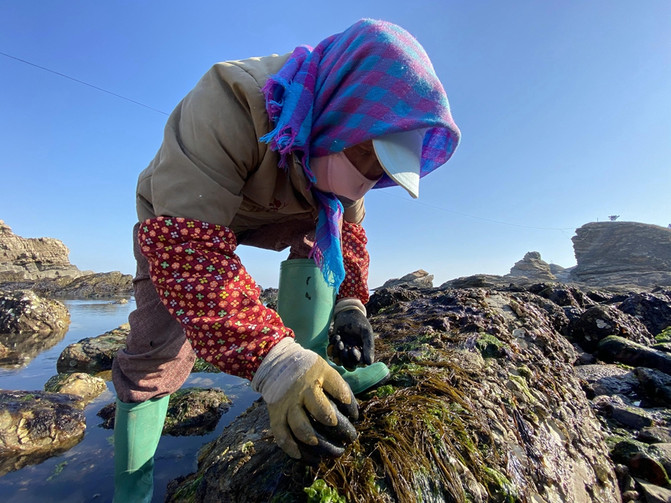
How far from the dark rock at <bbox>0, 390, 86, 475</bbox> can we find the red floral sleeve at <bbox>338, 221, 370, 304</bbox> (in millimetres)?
2449

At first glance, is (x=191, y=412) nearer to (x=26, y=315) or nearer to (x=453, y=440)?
(x=453, y=440)

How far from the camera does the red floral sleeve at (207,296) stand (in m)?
1.28

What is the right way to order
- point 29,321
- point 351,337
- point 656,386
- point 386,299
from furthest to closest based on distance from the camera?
point 29,321, point 386,299, point 656,386, point 351,337

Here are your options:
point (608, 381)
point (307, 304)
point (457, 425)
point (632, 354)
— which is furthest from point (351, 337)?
point (632, 354)

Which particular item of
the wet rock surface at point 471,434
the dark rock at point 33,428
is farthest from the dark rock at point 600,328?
the dark rock at point 33,428

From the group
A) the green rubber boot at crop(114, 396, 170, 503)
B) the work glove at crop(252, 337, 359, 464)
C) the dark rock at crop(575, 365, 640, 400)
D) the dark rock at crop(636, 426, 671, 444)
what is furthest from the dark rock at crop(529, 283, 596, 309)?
the green rubber boot at crop(114, 396, 170, 503)

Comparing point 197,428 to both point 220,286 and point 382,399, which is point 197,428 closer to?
point 382,399

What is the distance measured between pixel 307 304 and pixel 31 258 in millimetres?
34097

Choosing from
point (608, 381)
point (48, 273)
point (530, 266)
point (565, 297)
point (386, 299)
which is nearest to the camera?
point (608, 381)

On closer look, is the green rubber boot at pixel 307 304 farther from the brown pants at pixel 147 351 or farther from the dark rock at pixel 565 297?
the dark rock at pixel 565 297

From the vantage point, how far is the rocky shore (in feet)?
4.54

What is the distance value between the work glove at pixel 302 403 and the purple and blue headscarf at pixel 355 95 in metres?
0.83

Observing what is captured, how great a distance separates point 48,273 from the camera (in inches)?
1047

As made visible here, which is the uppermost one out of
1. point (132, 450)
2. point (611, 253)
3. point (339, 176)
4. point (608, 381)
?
point (611, 253)
